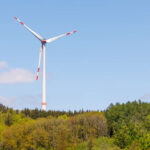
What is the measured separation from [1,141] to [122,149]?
2877 centimetres

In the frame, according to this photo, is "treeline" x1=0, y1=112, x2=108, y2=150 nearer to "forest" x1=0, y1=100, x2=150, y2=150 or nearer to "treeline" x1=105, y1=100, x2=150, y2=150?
"forest" x1=0, y1=100, x2=150, y2=150

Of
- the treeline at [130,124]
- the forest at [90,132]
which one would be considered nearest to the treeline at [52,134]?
the forest at [90,132]

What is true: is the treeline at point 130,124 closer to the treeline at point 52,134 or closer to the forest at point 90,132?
the forest at point 90,132

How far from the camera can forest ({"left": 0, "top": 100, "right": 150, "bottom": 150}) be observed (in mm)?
80375

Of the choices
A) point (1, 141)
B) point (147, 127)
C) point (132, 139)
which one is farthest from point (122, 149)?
point (1, 141)

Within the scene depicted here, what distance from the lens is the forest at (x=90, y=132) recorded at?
3164 inches

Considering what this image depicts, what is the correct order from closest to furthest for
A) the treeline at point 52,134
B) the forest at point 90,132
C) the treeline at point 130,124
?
the treeline at point 130,124 → the forest at point 90,132 → the treeline at point 52,134

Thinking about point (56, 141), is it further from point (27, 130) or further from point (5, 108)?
point (5, 108)

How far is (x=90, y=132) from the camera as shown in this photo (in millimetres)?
89938

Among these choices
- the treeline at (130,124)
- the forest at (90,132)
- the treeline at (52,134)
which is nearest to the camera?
the treeline at (130,124)

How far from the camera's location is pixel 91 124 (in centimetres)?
9150

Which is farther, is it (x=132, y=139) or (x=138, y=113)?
(x=138, y=113)

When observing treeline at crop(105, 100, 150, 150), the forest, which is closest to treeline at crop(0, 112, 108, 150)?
the forest

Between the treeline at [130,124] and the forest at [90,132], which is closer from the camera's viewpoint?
the treeline at [130,124]
